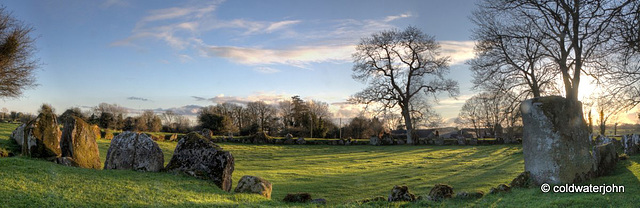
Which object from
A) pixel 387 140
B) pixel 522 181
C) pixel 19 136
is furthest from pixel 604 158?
pixel 387 140

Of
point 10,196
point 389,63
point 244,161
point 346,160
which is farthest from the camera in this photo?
point 389,63

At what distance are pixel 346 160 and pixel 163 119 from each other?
48378 millimetres

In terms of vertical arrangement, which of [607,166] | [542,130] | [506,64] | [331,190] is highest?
[506,64]

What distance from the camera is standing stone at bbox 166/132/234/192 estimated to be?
429 inches

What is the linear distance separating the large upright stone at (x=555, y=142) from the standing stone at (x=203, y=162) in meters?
8.85

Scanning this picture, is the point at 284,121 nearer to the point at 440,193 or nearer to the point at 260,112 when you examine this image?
the point at 260,112

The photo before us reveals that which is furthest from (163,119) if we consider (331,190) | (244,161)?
(331,190)

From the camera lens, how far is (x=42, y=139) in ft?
40.3

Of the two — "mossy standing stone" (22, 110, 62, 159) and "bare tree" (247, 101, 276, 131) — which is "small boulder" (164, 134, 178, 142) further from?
"bare tree" (247, 101, 276, 131)

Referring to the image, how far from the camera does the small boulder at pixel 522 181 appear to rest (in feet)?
36.8

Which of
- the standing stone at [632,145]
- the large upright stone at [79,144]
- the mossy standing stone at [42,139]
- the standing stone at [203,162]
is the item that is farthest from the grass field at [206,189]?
the standing stone at [632,145]

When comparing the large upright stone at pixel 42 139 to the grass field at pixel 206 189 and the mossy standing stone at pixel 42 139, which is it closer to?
the mossy standing stone at pixel 42 139

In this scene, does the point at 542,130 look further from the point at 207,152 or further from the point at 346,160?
the point at 346,160

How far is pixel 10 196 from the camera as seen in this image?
23.2ft
